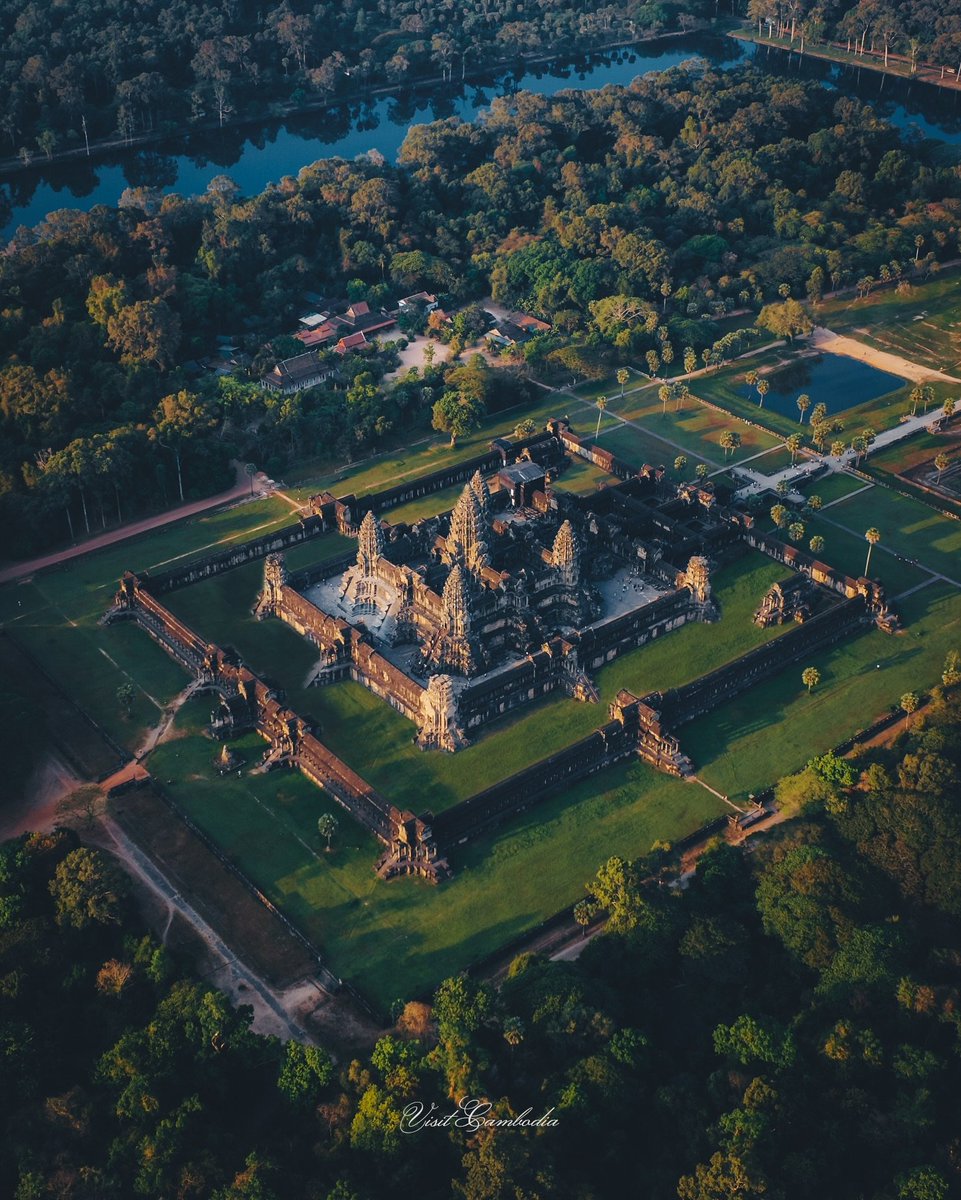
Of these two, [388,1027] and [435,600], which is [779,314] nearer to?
[435,600]

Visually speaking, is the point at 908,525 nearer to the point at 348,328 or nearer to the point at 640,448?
the point at 640,448

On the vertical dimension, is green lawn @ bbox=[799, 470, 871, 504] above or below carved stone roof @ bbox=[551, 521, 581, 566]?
below

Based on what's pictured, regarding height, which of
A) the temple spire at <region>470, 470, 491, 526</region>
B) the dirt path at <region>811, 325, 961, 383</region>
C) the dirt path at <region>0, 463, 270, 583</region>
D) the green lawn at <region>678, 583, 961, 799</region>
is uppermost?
the temple spire at <region>470, 470, 491, 526</region>

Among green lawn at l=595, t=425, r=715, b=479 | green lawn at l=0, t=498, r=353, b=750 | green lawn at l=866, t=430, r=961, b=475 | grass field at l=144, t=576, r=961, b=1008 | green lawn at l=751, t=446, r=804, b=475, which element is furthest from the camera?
green lawn at l=866, t=430, r=961, b=475

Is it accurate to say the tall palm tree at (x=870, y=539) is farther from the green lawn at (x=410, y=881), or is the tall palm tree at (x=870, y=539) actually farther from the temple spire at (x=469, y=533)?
the green lawn at (x=410, y=881)

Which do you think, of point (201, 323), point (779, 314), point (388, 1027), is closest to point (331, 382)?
point (201, 323)

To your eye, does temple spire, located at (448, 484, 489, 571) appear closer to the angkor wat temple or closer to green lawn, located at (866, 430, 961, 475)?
the angkor wat temple

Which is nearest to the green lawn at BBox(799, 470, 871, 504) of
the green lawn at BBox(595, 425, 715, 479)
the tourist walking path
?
the tourist walking path

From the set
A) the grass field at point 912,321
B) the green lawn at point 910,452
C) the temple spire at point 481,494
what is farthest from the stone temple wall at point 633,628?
the grass field at point 912,321
